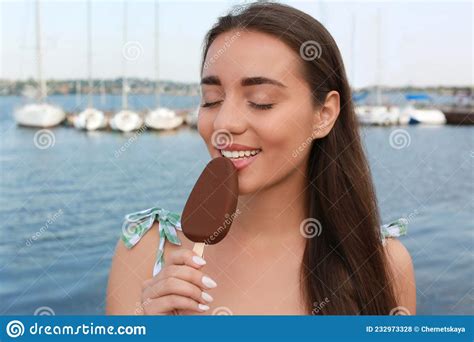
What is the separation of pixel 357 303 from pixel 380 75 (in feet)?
83.0

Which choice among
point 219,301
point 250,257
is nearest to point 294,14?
point 250,257

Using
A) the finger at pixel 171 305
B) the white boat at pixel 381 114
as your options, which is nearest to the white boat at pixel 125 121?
the white boat at pixel 381 114

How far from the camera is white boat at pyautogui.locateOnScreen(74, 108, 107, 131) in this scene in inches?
1193

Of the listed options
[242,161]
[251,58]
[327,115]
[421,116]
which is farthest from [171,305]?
[421,116]

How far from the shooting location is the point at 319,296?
237 cm

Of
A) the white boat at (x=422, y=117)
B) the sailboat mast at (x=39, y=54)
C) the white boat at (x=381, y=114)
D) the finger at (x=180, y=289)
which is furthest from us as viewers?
the white boat at (x=422, y=117)

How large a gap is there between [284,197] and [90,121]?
94.9 feet

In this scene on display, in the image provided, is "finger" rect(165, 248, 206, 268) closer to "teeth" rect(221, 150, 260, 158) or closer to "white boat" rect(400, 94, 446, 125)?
"teeth" rect(221, 150, 260, 158)

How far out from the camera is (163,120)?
1265 inches

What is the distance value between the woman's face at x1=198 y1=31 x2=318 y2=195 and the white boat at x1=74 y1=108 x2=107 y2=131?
28.9m

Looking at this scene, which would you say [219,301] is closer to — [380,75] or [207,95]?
[207,95]

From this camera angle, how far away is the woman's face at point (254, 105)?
214 cm

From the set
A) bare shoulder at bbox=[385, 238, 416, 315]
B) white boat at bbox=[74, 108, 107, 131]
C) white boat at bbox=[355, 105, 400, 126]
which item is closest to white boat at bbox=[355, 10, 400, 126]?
white boat at bbox=[355, 105, 400, 126]

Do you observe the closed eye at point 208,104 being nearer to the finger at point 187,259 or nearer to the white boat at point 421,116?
the finger at point 187,259
